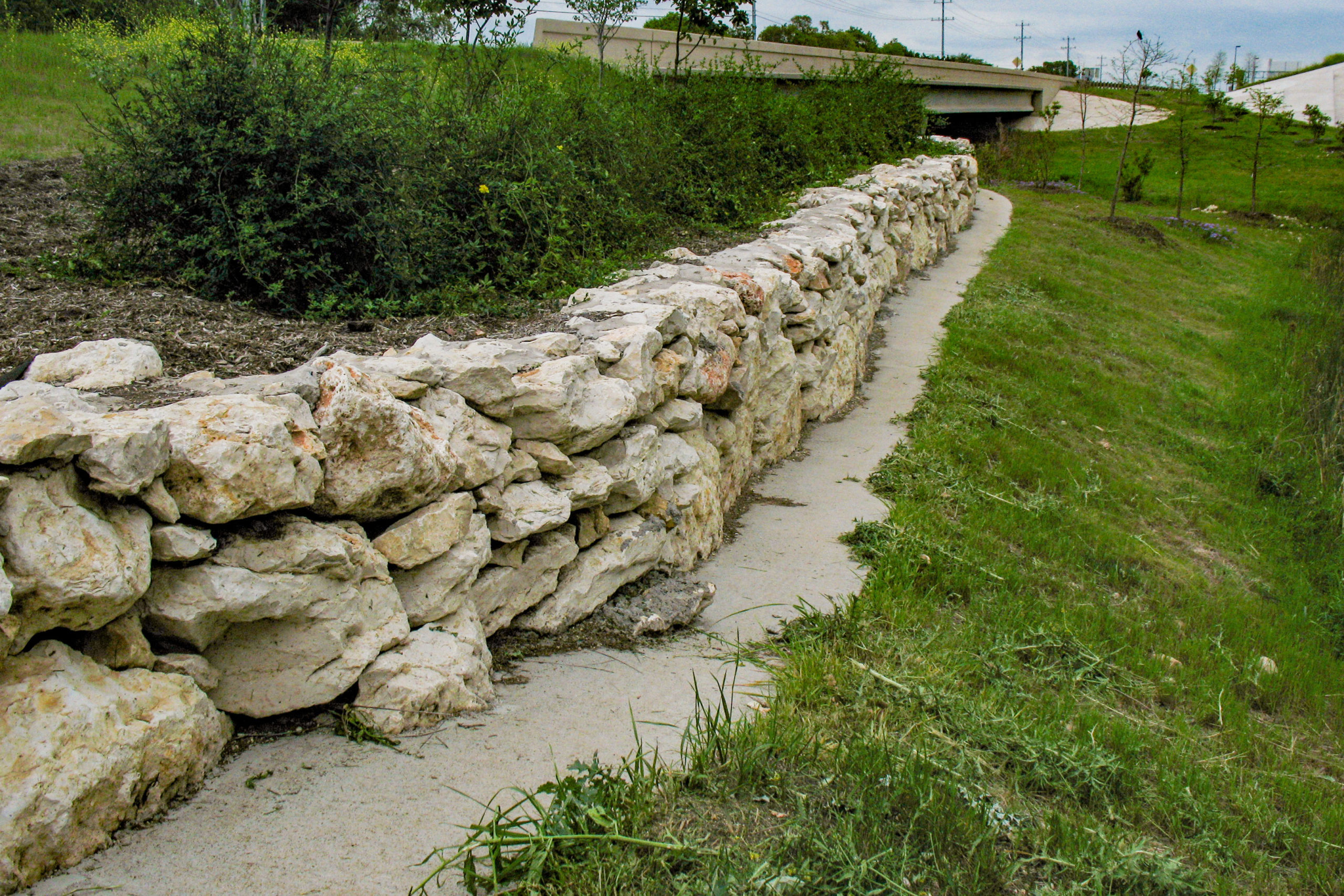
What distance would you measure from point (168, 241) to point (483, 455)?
2.51 metres

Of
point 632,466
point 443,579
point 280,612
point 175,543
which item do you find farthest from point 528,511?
point 175,543

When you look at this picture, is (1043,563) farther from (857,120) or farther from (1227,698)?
(857,120)

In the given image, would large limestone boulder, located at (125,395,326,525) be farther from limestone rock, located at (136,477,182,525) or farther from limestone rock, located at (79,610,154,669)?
limestone rock, located at (79,610,154,669)

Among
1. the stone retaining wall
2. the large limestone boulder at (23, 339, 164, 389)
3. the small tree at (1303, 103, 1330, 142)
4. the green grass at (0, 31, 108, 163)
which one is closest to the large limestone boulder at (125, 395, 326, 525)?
the stone retaining wall

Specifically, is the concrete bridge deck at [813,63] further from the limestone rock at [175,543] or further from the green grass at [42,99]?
the limestone rock at [175,543]

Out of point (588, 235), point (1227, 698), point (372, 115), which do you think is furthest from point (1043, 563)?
point (372, 115)

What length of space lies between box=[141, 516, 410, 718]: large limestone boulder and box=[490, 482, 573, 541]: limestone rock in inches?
25.0

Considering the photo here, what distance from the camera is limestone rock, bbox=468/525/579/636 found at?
3.63 meters

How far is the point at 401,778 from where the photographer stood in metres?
2.77

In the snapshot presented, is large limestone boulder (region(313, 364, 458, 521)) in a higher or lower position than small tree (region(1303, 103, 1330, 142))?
lower

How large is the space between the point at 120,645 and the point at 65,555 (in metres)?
0.37

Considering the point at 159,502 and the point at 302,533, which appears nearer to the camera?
the point at 159,502

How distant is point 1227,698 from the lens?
498 centimetres

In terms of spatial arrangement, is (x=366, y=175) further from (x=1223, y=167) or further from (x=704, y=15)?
(x=1223, y=167)
